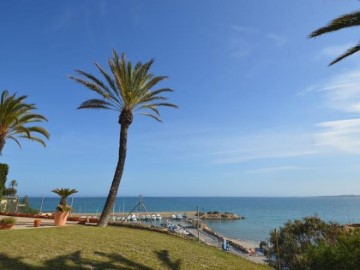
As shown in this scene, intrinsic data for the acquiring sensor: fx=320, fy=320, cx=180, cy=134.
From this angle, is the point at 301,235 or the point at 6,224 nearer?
the point at 6,224

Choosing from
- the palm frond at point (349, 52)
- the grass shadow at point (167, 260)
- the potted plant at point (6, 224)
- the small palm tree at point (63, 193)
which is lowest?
the grass shadow at point (167, 260)

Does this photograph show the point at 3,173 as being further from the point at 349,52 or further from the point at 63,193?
the point at 349,52

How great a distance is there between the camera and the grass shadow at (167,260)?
1119 centimetres

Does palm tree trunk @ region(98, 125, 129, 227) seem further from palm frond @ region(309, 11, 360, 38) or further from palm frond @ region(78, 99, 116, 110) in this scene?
palm frond @ region(309, 11, 360, 38)

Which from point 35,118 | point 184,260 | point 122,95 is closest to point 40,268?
point 184,260

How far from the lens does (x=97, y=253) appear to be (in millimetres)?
11633

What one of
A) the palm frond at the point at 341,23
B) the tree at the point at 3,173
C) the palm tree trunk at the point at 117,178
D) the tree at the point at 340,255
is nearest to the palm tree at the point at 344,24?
the palm frond at the point at 341,23

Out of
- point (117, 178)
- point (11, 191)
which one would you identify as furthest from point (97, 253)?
point (11, 191)

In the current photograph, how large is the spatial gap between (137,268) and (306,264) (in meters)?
7.32

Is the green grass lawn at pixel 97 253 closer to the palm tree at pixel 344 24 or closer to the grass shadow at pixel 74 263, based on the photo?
the grass shadow at pixel 74 263

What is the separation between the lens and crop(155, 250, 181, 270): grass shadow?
11.2m

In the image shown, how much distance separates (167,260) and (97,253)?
8.41ft

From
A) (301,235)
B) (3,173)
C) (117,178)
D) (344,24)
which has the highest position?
(344,24)

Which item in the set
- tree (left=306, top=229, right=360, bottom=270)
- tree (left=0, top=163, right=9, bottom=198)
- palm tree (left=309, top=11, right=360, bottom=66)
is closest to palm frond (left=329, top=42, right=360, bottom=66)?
palm tree (left=309, top=11, right=360, bottom=66)
